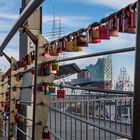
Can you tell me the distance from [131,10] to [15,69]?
107 inches

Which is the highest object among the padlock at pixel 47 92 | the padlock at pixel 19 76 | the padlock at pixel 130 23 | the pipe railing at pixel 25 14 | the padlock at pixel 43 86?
the pipe railing at pixel 25 14

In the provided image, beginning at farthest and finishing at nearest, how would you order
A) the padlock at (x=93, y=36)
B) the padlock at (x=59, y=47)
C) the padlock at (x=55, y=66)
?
the padlock at (x=55, y=66) < the padlock at (x=59, y=47) < the padlock at (x=93, y=36)

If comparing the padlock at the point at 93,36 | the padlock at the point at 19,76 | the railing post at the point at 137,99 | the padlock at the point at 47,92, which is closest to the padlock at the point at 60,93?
the padlock at the point at 47,92

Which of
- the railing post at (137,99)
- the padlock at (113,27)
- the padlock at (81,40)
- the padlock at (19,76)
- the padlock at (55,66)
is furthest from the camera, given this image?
the padlock at (19,76)

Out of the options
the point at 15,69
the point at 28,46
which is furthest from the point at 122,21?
the point at 28,46

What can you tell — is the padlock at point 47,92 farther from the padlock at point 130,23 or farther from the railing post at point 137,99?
the railing post at point 137,99

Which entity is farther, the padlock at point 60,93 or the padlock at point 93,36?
the padlock at point 60,93

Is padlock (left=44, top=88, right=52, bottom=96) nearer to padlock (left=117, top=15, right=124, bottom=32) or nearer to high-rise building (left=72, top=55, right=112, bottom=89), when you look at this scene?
high-rise building (left=72, top=55, right=112, bottom=89)

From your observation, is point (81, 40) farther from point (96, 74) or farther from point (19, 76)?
point (19, 76)

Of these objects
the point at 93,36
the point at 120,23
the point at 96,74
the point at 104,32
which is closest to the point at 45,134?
the point at 96,74

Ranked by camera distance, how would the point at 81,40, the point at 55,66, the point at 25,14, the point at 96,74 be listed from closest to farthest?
1. the point at 81,40
2. the point at 25,14
3. the point at 55,66
4. the point at 96,74

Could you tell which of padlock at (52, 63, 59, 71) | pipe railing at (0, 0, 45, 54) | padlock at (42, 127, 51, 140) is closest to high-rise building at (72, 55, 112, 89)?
padlock at (52, 63, 59, 71)

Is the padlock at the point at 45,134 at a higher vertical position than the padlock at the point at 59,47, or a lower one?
lower

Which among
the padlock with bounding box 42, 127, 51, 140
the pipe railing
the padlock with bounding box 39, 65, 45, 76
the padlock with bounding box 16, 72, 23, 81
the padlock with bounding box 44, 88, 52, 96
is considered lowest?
the padlock with bounding box 42, 127, 51, 140
